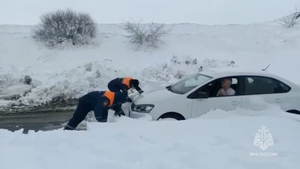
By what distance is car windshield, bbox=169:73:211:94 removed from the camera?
6.70 metres

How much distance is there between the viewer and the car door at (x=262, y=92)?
21.2ft

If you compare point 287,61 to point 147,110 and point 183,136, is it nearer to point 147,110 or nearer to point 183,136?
point 147,110

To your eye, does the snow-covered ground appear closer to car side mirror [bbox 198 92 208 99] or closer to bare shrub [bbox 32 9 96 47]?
bare shrub [bbox 32 9 96 47]

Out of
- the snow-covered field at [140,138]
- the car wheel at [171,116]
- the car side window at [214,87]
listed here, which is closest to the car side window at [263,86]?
the car side window at [214,87]

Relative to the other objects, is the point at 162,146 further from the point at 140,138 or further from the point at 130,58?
the point at 130,58

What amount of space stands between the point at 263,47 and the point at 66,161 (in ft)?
58.8

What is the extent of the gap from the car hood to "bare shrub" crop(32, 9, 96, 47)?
12734 millimetres

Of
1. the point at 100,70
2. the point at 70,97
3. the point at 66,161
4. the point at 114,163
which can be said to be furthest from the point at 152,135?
the point at 100,70

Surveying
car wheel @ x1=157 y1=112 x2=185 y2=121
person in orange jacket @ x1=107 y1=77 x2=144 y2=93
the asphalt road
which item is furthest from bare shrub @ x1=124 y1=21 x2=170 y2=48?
car wheel @ x1=157 y1=112 x2=185 y2=121

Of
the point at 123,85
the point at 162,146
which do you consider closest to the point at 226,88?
the point at 123,85

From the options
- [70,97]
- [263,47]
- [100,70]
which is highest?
[263,47]

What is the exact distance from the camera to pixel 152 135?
4141 millimetres

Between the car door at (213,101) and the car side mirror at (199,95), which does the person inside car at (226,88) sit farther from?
the car side mirror at (199,95)

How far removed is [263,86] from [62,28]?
14.2 meters
